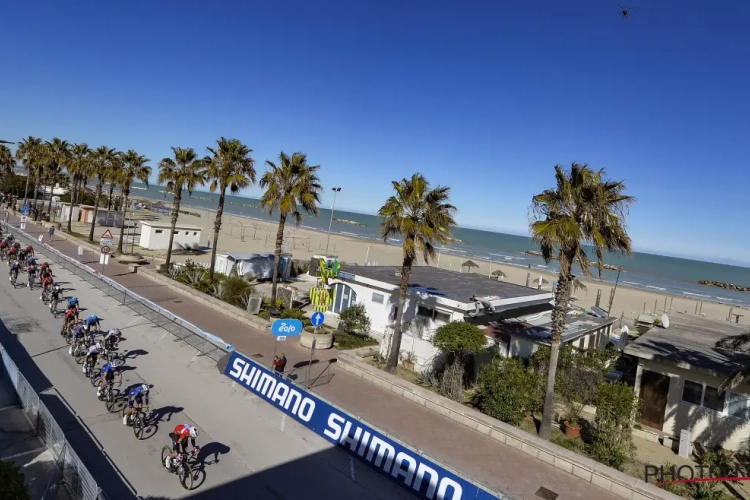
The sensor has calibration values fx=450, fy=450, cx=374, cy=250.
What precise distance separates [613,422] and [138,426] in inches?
477

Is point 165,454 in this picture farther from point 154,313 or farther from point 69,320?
point 154,313

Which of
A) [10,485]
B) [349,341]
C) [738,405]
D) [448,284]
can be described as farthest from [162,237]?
[738,405]

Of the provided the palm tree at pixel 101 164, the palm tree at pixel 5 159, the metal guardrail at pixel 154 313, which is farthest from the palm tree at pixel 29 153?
the metal guardrail at pixel 154 313

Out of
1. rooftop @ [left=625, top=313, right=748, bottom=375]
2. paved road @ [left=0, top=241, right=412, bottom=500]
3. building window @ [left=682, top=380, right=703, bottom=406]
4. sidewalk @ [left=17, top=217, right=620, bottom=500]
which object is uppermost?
rooftop @ [left=625, top=313, right=748, bottom=375]

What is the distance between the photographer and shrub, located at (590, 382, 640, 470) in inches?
456

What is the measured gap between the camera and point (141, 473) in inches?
359

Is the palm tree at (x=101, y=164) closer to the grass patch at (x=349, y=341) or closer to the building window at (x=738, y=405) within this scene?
the grass patch at (x=349, y=341)

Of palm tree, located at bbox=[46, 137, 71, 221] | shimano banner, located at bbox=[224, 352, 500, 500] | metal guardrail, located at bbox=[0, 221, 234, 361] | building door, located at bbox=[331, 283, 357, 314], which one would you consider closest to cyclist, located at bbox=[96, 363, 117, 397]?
shimano banner, located at bbox=[224, 352, 500, 500]

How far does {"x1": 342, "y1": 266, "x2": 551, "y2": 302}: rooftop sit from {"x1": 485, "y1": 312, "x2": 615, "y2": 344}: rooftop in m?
1.60

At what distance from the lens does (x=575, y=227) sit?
12.1m

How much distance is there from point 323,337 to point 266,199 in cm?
752

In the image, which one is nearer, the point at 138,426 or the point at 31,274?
the point at 138,426

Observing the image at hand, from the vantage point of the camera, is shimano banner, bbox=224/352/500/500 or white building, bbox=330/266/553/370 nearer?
shimano banner, bbox=224/352/500/500

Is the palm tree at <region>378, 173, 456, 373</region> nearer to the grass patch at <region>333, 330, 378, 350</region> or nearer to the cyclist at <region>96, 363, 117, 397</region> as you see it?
the grass patch at <region>333, 330, 378, 350</region>
